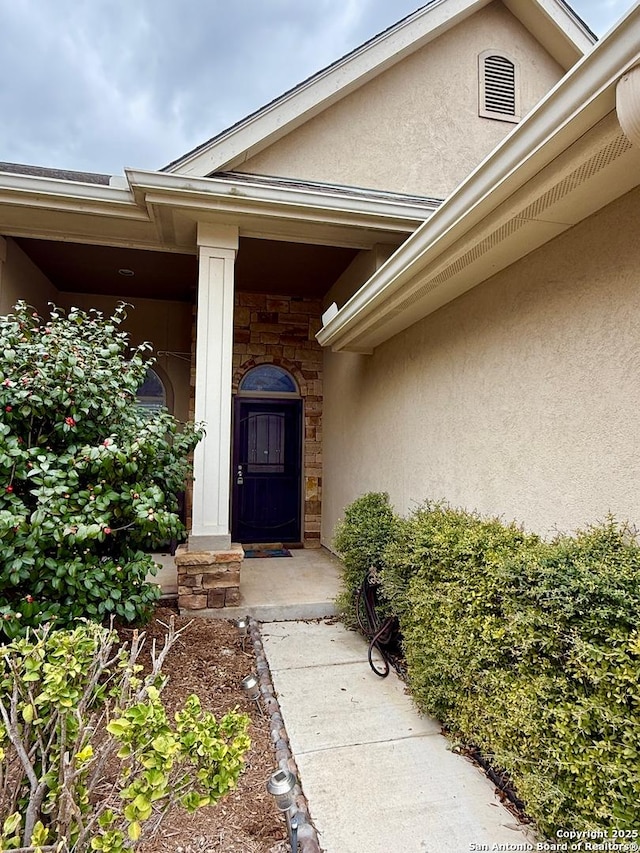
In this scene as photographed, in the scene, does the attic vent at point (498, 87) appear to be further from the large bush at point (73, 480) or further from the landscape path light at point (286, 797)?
the landscape path light at point (286, 797)

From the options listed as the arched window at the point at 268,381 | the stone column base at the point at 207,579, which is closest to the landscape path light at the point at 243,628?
the stone column base at the point at 207,579

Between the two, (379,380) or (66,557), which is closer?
(66,557)

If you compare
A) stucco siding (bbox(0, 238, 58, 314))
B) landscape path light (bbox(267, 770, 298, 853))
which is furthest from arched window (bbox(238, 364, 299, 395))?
landscape path light (bbox(267, 770, 298, 853))

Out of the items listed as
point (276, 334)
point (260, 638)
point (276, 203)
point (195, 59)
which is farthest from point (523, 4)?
point (195, 59)

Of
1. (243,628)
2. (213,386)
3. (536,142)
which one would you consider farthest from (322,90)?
(243,628)

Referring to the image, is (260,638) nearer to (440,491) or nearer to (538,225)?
(440,491)

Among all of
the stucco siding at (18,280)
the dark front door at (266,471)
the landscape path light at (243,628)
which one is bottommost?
the landscape path light at (243,628)

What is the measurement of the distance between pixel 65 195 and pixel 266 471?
4706 mm

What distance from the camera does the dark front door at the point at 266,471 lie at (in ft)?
25.4

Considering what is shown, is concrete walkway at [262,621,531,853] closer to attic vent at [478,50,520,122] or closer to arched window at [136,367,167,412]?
arched window at [136,367,167,412]

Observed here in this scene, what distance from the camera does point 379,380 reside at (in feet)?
18.6

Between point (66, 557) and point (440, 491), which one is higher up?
point (440, 491)

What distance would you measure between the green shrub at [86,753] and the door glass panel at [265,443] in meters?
5.92

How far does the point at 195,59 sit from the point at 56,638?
17877 millimetres
